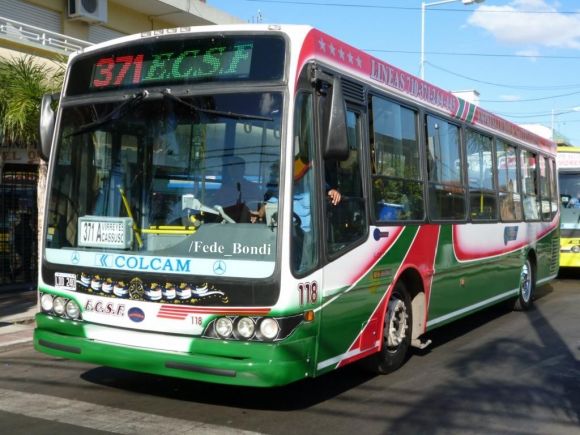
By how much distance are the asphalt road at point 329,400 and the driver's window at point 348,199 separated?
144 cm

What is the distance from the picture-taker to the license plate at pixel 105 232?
17.4ft

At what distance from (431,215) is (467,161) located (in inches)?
59.6

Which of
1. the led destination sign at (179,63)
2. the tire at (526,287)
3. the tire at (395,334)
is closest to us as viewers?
the led destination sign at (179,63)

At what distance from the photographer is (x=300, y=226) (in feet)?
16.2

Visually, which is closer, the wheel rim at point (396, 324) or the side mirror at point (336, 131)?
the side mirror at point (336, 131)

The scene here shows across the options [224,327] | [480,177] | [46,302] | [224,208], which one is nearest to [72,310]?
[46,302]

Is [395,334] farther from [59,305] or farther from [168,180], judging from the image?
[59,305]

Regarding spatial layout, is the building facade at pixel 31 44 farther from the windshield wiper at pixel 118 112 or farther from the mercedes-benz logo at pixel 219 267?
the mercedes-benz logo at pixel 219 267

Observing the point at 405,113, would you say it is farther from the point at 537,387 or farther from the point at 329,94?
the point at 537,387

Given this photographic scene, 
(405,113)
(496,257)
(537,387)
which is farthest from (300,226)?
(496,257)

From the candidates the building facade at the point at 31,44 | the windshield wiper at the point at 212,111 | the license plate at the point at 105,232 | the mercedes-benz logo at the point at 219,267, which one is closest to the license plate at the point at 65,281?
the license plate at the point at 105,232

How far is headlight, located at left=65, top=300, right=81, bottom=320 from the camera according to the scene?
18.1 feet

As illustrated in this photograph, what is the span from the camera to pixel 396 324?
22.0 ft

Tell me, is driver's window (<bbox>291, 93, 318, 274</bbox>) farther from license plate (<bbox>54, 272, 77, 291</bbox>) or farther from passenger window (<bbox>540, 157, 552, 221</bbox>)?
passenger window (<bbox>540, 157, 552, 221</bbox>)
